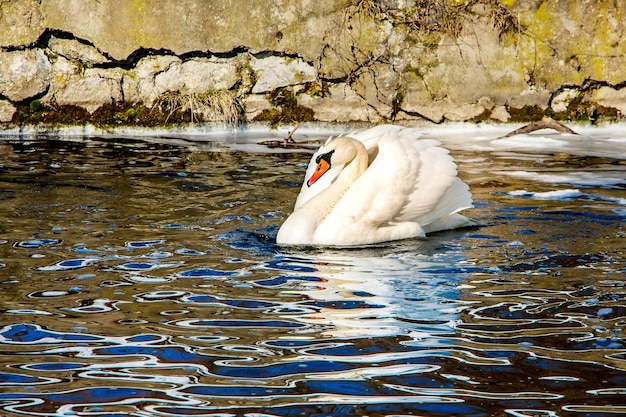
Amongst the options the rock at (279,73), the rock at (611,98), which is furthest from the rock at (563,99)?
the rock at (279,73)

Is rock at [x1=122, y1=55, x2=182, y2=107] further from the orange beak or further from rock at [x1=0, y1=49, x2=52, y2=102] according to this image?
the orange beak

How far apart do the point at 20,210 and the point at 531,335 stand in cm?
406

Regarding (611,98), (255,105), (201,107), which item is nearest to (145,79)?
(201,107)

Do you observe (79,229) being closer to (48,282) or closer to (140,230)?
(140,230)

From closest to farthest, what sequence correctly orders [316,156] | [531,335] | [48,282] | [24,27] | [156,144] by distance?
[531,335]
[48,282]
[316,156]
[156,144]
[24,27]

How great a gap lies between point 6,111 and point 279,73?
3292 mm

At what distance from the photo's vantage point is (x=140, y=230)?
5.96m

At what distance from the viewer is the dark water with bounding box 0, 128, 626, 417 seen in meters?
3.19

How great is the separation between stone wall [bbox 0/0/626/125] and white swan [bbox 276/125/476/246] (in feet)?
15.7

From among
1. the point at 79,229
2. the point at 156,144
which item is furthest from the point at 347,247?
the point at 156,144

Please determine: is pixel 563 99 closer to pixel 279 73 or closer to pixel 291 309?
pixel 279 73

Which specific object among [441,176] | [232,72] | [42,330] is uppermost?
[232,72]

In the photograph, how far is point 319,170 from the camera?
6273 millimetres

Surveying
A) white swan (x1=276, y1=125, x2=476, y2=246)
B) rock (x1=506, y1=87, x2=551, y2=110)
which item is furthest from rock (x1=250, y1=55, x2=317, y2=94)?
white swan (x1=276, y1=125, x2=476, y2=246)
